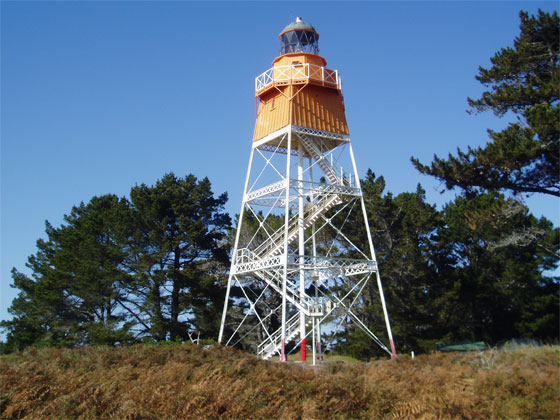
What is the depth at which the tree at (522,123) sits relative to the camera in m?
20.8

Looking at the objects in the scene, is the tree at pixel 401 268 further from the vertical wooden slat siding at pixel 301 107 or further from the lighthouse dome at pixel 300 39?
the lighthouse dome at pixel 300 39

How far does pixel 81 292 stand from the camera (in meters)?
38.8

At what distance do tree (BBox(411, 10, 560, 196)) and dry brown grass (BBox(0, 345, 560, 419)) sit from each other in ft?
27.8

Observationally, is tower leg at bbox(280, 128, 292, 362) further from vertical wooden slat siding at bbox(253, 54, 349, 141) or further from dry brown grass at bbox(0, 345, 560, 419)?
dry brown grass at bbox(0, 345, 560, 419)

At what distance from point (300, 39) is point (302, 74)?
301cm

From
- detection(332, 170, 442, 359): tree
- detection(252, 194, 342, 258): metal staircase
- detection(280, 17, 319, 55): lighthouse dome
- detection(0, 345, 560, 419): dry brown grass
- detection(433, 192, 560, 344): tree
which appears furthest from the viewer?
detection(332, 170, 442, 359): tree

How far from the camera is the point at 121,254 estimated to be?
127 ft

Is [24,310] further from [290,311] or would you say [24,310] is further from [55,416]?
[55,416]

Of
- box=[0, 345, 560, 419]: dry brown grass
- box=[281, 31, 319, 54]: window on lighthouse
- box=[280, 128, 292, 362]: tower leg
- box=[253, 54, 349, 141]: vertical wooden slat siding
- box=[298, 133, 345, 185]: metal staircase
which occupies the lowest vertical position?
box=[0, 345, 560, 419]: dry brown grass

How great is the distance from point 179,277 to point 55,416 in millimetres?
24880

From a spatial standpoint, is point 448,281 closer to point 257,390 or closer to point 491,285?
point 491,285

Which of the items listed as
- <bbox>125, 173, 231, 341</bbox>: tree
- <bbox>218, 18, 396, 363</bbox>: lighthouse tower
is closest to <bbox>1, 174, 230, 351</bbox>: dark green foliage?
<bbox>125, 173, 231, 341</bbox>: tree

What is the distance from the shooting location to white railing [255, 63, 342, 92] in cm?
2883

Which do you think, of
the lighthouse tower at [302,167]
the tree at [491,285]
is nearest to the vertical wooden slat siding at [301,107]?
the lighthouse tower at [302,167]
